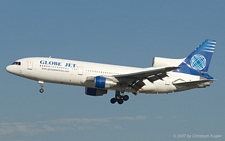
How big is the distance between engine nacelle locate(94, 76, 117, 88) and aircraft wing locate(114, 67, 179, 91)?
0.94 meters

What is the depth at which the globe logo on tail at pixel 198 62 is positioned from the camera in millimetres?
55781

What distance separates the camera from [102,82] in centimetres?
5038

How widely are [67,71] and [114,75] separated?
5.22 m

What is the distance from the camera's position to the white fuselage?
51.2m

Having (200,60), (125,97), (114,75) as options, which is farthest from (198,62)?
(114,75)

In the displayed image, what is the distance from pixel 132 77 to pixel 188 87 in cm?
731

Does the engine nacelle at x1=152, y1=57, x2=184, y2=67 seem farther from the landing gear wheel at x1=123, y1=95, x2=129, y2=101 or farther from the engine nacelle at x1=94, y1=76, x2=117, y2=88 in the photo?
the engine nacelle at x1=94, y1=76, x2=117, y2=88

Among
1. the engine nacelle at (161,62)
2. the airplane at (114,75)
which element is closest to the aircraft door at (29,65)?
the airplane at (114,75)

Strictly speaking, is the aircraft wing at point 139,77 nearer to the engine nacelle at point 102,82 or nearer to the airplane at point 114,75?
the airplane at point 114,75

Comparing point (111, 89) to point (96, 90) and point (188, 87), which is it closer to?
point (96, 90)

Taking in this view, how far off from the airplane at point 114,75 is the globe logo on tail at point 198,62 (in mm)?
273

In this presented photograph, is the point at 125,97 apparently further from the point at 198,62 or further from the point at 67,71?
the point at 198,62

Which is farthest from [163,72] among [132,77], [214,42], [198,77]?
[214,42]

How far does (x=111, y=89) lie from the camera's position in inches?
2064
